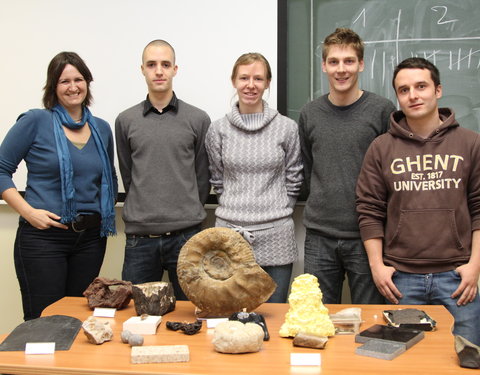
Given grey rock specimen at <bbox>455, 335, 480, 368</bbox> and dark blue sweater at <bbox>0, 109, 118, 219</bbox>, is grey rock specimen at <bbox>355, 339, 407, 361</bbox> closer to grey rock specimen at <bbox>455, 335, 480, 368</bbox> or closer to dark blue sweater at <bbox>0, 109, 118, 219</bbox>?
grey rock specimen at <bbox>455, 335, 480, 368</bbox>

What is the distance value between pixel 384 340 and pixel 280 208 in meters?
1.02

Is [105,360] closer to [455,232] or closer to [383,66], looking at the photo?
[455,232]

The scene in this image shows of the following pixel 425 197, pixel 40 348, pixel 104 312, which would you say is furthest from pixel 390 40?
pixel 40 348

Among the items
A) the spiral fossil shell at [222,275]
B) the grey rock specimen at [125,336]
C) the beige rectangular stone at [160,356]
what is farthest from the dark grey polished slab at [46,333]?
the spiral fossil shell at [222,275]

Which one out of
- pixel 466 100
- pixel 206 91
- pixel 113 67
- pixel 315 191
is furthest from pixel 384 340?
pixel 113 67

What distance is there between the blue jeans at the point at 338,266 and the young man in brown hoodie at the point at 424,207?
0.15 m

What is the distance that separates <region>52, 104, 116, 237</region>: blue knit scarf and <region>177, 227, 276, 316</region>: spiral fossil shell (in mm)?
774

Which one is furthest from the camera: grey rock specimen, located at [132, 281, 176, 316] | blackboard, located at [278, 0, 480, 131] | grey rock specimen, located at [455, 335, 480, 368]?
blackboard, located at [278, 0, 480, 131]

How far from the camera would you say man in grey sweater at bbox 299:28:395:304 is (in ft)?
8.13

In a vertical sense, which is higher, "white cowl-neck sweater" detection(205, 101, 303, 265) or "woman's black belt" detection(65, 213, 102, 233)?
"white cowl-neck sweater" detection(205, 101, 303, 265)

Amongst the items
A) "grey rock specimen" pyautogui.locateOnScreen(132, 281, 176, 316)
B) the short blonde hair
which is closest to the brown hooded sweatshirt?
the short blonde hair

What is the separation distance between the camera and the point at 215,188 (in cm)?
275

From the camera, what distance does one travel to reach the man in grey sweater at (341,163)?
8.13ft

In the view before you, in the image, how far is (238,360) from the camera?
158 cm
